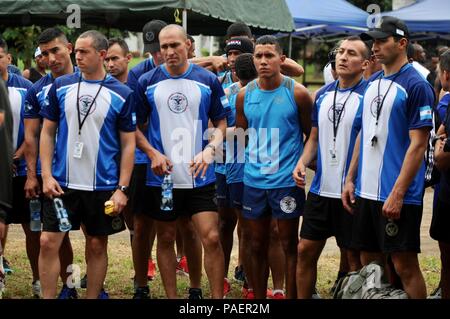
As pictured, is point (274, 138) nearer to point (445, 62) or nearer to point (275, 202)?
point (275, 202)

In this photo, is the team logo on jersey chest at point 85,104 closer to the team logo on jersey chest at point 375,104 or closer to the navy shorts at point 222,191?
the navy shorts at point 222,191

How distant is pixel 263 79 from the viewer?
7461 mm

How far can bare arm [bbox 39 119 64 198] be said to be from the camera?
699cm

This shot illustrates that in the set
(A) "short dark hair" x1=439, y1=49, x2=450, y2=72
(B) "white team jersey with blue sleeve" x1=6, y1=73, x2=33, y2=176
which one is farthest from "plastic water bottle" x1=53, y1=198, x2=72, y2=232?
(A) "short dark hair" x1=439, y1=49, x2=450, y2=72

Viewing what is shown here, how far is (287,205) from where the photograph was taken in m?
7.28

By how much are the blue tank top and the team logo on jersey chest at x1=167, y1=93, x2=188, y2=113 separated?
57cm

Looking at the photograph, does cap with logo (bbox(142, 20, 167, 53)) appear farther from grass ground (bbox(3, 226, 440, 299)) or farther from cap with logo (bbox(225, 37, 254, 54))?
grass ground (bbox(3, 226, 440, 299))

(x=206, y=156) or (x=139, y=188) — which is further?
(x=139, y=188)

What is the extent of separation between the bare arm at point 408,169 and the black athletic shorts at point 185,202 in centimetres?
169

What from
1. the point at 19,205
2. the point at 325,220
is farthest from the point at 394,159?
the point at 19,205

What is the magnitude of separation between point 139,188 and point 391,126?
2.35 meters

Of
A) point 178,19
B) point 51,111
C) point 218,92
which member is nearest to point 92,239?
point 51,111
